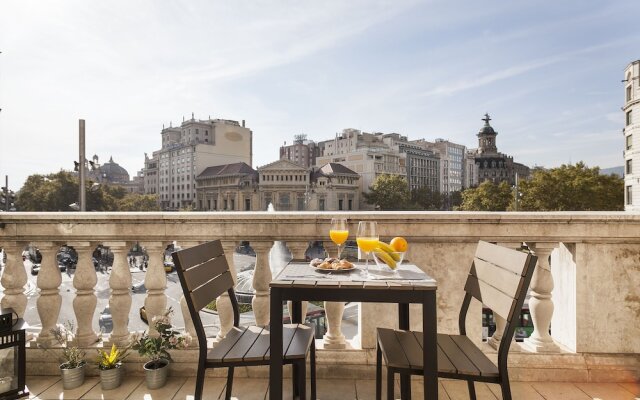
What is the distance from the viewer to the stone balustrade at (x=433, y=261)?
280cm

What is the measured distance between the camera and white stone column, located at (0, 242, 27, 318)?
2.88 m

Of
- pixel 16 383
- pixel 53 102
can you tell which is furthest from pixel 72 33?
pixel 16 383

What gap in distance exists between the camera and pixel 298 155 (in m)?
121

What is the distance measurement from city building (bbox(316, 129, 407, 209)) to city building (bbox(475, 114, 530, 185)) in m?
22.7

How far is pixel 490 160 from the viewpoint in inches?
4053

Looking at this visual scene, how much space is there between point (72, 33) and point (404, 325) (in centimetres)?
454

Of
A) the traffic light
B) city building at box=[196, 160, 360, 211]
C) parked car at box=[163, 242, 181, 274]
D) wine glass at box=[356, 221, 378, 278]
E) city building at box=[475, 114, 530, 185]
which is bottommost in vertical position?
parked car at box=[163, 242, 181, 274]

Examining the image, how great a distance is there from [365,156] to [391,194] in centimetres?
1926

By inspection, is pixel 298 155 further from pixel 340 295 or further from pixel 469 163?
pixel 340 295

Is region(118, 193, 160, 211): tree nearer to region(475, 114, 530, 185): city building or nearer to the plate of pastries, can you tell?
the plate of pastries

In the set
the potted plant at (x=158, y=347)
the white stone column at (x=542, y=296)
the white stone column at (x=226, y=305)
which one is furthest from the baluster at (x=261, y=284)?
the white stone column at (x=542, y=296)

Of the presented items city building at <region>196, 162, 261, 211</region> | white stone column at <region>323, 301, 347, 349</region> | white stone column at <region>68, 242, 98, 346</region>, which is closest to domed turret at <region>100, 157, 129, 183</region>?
city building at <region>196, 162, 261, 211</region>

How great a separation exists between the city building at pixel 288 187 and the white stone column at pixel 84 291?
76.8 m

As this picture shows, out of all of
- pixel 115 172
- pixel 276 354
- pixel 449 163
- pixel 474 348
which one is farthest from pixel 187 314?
pixel 115 172
